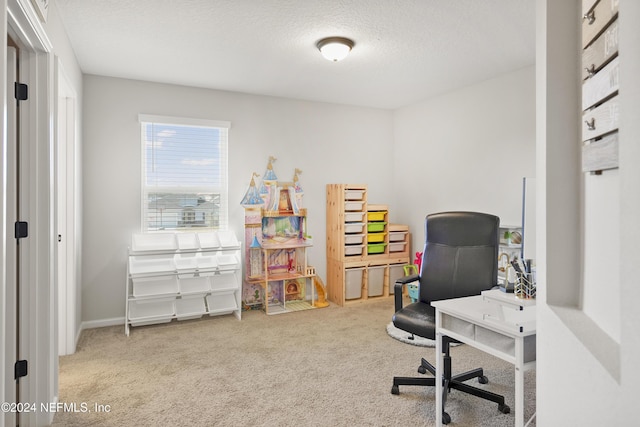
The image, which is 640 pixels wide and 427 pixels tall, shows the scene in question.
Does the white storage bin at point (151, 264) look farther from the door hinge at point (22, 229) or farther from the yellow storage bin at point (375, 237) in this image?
the yellow storage bin at point (375, 237)

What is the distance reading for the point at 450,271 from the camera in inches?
108

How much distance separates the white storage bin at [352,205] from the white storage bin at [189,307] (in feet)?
6.49

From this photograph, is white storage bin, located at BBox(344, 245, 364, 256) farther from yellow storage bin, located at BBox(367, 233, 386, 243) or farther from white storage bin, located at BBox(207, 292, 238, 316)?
white storage bin, located at BBox(207, 292, 238, 316)

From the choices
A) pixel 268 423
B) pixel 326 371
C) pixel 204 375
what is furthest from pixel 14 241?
pixel 326 371

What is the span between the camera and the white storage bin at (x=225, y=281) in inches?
165

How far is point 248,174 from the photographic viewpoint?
4.65 metres

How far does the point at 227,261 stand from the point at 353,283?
1.58m

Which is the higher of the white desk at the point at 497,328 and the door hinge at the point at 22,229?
the door hinge at the point at 22,229

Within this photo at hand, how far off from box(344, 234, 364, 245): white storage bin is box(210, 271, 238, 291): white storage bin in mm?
1403

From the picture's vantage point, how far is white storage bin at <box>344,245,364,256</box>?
4.79m

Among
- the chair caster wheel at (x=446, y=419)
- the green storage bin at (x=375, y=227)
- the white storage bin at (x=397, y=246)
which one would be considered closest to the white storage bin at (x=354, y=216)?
the green storage bin at (x=375, y=227)

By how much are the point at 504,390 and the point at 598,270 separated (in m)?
1.84

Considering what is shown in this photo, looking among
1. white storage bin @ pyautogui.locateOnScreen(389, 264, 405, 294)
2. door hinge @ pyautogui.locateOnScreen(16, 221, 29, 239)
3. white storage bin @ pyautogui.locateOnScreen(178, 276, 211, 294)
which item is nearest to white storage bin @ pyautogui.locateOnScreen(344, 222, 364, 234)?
white storage bin @ pyautogui.locateOnScreen(389, 264, 405, 294)

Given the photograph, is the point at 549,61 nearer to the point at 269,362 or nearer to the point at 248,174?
the point at 269,362
